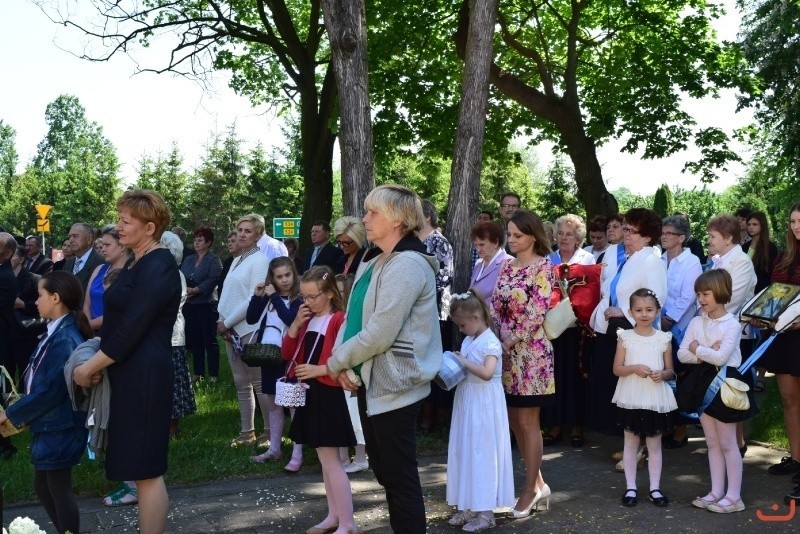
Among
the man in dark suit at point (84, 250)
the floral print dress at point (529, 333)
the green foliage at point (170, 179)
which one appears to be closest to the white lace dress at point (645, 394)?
the floral print dress at point (529, 333)

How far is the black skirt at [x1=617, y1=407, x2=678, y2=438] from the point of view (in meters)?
6.11

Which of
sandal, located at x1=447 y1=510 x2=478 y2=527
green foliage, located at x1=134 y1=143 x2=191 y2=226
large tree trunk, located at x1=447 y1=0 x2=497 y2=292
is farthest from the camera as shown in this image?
green foliage, located at x1=134 y1=143 x2=191 y2=226

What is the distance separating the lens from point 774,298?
623 cm

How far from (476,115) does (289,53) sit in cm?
1331

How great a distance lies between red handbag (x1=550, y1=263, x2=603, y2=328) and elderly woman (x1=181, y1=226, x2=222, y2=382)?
5650 mm

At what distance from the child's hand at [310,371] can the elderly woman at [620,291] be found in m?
2.70

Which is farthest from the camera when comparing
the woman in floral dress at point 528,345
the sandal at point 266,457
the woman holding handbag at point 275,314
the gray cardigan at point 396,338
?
the sandal at point 266,457

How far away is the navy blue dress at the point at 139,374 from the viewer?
4.51m

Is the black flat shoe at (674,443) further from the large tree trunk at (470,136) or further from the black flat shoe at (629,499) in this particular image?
the large tree trunk at (470,136)

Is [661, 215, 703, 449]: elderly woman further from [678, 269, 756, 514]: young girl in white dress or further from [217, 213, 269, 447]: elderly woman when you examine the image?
[217, 213, 269, 447]: elderly woman

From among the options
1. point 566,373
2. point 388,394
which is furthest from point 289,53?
point 388,394

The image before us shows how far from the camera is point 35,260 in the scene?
38.8 ft

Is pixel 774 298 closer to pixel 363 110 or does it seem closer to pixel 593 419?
pixel 593 419

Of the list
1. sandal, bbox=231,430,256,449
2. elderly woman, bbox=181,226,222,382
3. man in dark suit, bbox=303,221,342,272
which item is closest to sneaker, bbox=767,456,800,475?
sandal, bbox=231,430,256,449
